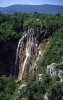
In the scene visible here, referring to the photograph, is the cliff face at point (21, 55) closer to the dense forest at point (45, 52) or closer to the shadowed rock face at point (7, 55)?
the shadowed rock face at point (7, 55)

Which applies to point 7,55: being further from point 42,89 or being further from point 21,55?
point 42,89

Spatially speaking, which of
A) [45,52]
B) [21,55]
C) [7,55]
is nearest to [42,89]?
[45,52]

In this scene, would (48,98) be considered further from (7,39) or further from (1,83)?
(7,39)

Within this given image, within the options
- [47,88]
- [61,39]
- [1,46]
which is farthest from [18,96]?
[1,46]

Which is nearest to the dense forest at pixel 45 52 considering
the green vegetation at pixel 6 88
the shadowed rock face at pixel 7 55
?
the green vegetation at pixel 6 88

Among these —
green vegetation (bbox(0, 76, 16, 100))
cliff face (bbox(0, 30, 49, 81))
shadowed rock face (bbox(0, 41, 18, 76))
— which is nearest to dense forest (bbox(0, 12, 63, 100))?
green vegetation (bbox(0, 76, 16, 100))
